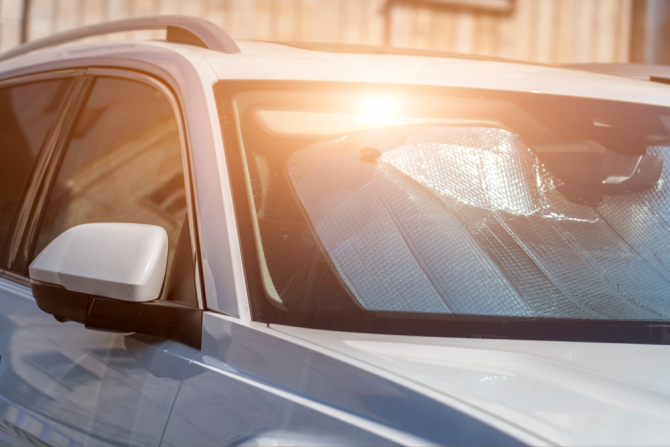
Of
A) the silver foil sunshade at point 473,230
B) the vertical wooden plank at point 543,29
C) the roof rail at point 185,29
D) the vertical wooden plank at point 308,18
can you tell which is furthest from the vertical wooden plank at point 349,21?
the silver foil sunshade at point 473,230

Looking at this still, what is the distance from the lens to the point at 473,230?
1250mm

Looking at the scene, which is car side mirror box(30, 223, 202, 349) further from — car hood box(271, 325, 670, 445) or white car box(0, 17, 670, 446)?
car hood box(271, 325, 670, 445)

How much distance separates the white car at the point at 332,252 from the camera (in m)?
0.91

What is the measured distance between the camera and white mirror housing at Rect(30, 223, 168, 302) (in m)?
1.02

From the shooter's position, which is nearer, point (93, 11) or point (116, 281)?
point (116, 281)

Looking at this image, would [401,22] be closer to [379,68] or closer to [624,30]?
[624,30]

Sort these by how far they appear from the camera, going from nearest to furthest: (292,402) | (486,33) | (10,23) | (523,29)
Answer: (292,402) < (10,23) < (486,33) < (523,29)

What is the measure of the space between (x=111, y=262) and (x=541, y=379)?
766mm

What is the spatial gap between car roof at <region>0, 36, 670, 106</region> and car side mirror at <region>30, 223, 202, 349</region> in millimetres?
464

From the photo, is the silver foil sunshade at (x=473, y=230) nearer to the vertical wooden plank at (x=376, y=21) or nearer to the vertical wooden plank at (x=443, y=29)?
the vertical wooden plank at (x=376, y=21)

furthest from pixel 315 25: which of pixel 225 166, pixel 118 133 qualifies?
pixel 225 166

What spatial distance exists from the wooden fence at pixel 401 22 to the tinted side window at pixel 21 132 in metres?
3.63

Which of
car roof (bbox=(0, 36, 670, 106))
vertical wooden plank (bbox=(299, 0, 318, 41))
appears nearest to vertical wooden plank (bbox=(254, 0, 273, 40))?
vertical wooden plank (bbox=(299, 0, 318, 41))

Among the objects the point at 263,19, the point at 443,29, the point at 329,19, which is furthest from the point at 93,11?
the point at 443,29
